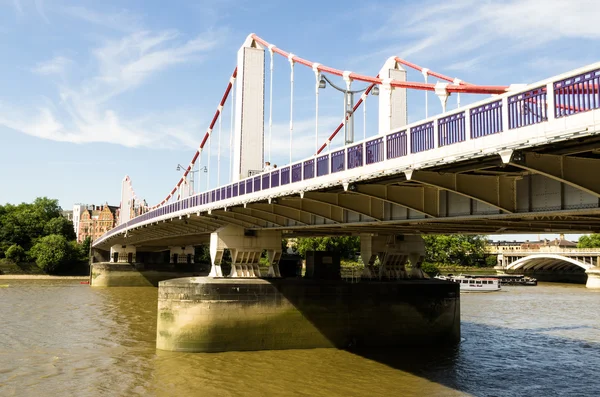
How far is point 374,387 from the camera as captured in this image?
2119 centimetres

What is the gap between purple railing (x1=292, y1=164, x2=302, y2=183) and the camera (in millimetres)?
21609

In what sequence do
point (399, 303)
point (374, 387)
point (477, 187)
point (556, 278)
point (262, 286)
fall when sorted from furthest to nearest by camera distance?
point (556, 278)
point (399, 303)
point (262, 286)
point (374, 387)
point (477, 187)

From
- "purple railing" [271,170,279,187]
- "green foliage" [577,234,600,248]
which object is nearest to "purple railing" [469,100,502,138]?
"purple railing" [271,170,279,187]

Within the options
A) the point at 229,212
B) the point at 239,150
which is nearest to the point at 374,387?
the point at 229,212

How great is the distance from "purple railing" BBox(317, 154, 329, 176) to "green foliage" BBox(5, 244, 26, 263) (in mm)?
83352

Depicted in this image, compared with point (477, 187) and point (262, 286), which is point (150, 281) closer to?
point (262, 286)

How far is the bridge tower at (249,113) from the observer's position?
34188 mm

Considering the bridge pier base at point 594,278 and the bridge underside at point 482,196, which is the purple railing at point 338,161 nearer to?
the bridge underside at point 482,196

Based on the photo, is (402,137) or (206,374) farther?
(206,374)

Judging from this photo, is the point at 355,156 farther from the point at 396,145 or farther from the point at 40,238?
the point at 40,238

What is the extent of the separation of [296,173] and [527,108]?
11203 mm

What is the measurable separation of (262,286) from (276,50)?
1679 cm

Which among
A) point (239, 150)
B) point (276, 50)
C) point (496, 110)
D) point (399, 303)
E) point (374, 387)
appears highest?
point (276, 50)

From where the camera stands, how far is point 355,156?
60.1ft
